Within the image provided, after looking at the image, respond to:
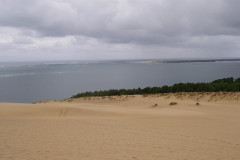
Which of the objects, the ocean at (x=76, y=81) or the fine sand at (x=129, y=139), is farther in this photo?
the ocean at (x=76, y=81)

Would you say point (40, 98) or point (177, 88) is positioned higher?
point (177, 88)

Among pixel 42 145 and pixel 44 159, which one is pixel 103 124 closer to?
pixel 42 145

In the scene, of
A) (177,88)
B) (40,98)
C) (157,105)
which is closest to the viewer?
(157,105)

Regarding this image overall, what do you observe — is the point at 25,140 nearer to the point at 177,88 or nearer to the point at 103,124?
the point at 103,124

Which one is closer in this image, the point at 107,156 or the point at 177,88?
the point at 107,156

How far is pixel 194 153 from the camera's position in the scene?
5875mm

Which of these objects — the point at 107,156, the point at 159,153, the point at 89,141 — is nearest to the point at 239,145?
the point at 159,153

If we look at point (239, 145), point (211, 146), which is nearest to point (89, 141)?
point (211, 146)

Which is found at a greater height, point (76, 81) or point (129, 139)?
point (129, 139)

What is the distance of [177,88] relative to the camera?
2336 cm

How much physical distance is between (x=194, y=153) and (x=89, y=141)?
334cm

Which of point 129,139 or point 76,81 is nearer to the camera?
point 129,139

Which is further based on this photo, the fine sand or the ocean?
the ocean

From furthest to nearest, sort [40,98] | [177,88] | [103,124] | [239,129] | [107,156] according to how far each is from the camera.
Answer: [40,98]
[177,88]
[103,124]
[239,129]
[107,156]
